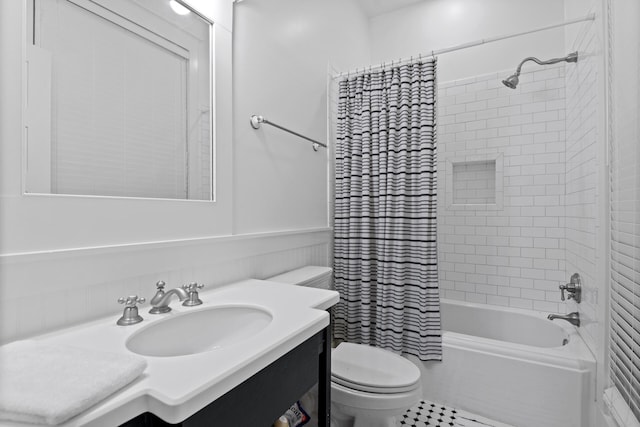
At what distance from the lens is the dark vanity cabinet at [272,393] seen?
1.92 ft

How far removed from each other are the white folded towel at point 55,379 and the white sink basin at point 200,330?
0.22 metres

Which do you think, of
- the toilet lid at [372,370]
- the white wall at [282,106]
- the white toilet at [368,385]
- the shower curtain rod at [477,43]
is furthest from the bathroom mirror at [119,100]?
the shower curtain rod at [477,43]

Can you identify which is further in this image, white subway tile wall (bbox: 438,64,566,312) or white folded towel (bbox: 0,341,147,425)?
white subway tile wall (bbox: 438,64,566,312)

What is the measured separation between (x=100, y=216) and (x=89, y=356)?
1.41 ft

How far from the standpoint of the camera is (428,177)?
1.78m

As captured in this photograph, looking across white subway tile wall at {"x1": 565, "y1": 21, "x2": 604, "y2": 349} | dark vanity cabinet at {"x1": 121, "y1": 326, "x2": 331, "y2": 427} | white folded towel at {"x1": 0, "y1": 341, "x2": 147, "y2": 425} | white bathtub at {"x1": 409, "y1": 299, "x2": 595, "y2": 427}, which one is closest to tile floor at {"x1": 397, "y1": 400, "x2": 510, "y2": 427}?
white bathtub at {"x1": 409, "y1": 299, "x2": 595, "y2": 427}

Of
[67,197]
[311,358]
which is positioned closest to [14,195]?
[67,197]

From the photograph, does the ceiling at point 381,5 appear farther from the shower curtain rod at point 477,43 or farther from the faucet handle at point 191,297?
the faucet handle at point 191,297

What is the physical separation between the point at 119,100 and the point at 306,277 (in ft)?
3.47

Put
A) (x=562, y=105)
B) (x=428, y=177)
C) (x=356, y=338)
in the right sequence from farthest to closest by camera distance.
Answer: (x=562, y=105) → (x=356, y=338) → (x=428, y=177)

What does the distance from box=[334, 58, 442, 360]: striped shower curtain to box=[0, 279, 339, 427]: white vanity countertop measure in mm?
869

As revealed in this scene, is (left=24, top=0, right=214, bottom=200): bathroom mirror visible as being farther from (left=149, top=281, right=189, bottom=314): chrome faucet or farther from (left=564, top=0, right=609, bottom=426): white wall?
(left=564, top=0, right=609, bottom=426): white wall

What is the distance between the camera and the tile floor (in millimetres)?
1680

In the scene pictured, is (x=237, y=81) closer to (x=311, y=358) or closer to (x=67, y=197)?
(x=67, y=197)
